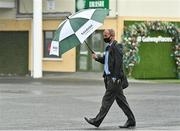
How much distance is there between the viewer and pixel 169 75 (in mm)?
32125

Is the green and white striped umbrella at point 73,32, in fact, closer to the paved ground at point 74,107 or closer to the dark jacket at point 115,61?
the dark jacket at point 115,61

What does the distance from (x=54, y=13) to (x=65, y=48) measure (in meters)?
20.2

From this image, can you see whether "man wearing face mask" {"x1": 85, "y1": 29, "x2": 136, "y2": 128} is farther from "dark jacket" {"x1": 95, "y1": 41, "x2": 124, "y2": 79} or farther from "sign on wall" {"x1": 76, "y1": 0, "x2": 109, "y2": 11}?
"sign on wall" {"x1": 76, "y1": 0, "x2": 109, "y2": 11}

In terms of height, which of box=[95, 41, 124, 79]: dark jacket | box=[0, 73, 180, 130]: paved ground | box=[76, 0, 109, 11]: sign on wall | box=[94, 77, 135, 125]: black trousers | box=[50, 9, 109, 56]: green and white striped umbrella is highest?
box=[76, 0, 109, 11]: sign on wall

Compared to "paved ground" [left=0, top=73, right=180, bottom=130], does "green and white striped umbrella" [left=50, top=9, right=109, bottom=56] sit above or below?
above

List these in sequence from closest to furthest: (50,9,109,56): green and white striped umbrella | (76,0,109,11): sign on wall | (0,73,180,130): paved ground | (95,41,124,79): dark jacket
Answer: (95,41,124,79): dark jacket < (50,9,109,56): green and white striped umbrella < (0,73,180,130): paved ground < (76,0,109,11): sign on wall

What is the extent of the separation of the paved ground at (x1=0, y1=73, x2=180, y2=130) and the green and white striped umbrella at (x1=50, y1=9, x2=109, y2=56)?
1.60 metres

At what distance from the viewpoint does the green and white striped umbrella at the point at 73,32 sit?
12.4m

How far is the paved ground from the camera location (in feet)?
43.1

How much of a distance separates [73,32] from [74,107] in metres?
4.70

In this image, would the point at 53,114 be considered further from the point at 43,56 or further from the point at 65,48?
the point at 43,56

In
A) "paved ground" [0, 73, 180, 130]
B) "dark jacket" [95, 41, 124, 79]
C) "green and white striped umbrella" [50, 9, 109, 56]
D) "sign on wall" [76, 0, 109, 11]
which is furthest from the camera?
"sign on wall" [76, 0, 109, 11]

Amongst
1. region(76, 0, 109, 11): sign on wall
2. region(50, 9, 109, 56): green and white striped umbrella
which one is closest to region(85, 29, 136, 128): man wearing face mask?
region(50, 9, 109, 56): green and white striped umbrella

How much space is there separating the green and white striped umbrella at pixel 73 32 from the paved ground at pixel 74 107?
1.60 metres
